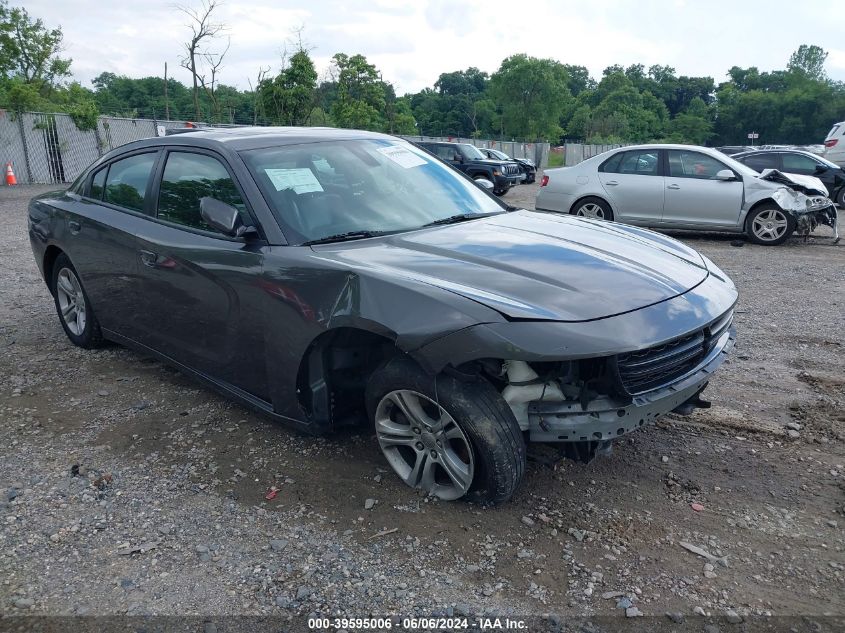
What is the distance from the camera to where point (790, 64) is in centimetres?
11631

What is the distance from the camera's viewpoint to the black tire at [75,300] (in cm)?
485

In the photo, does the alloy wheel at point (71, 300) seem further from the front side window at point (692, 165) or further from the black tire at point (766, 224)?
the black tire at point (766, 224)

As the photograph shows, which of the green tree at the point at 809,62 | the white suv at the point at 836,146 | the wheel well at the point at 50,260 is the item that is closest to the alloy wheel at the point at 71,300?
the wheel well at the point at 50,260

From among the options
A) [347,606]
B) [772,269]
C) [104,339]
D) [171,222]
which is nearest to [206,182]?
[171,222]

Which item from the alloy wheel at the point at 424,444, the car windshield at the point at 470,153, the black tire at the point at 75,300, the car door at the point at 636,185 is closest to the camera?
the alloy wheel at the point at 424,444

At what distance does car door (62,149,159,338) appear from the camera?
13.5 feet

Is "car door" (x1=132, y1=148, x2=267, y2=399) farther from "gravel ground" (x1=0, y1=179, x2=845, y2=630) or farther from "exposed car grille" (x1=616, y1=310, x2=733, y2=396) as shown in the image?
"exposed car grille" (x1=616, y1=310, x2=733, y2=396)

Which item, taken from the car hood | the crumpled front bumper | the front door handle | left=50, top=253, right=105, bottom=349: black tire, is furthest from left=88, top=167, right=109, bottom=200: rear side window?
the crumpled front bumper

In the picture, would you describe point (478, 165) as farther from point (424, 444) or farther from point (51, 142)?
point (424, 444)

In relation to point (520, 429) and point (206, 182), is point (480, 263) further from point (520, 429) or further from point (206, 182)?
point (206, 182)

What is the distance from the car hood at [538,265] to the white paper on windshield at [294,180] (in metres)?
0.45

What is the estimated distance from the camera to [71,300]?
5074mm

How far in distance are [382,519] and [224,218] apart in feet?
5.21

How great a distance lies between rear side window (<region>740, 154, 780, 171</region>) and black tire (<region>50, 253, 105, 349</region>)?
44.8ft
